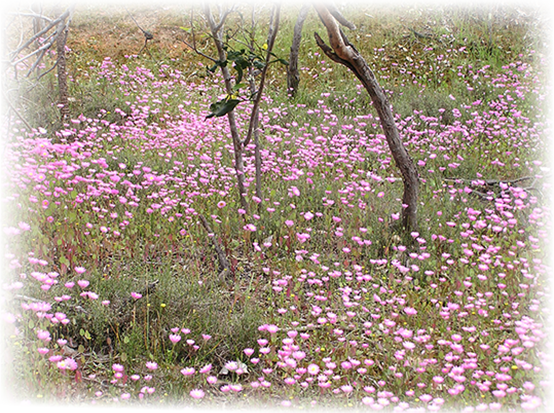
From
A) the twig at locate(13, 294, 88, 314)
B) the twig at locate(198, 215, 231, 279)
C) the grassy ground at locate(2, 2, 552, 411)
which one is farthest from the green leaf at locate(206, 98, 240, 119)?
the twig at locate(13, 294, 88, 314)

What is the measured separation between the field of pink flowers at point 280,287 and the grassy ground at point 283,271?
2 cm

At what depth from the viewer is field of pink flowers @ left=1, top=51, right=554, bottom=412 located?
8.48 ft

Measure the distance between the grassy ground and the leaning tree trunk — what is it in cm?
26

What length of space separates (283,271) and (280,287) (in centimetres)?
59

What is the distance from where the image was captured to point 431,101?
25.6 ft

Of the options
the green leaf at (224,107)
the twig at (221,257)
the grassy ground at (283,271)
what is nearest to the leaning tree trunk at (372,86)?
the grassy ground at (283,271)

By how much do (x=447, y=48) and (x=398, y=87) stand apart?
1627mm

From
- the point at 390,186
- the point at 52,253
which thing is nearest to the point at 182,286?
the point at 52,253

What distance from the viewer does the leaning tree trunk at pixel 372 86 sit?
3.85 m

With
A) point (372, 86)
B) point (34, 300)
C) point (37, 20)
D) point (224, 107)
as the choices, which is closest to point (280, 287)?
point (224, 107)

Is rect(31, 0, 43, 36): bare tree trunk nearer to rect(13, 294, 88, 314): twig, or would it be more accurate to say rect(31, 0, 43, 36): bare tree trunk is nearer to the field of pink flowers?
the field of pink flowers

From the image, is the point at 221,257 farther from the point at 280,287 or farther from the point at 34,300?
the point at 34,300

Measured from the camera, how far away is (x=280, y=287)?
3391 mm

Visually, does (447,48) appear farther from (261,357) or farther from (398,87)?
(261,357)
